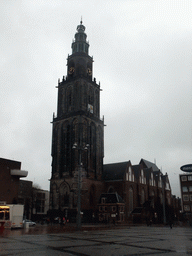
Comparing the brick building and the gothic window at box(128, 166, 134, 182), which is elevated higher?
the gothic window at box(128, 166, 134, 182)

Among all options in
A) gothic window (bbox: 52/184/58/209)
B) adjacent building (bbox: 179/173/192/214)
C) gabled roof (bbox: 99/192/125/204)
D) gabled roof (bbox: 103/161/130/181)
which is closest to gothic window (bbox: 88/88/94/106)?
gabled roof (bbox: 103/161/130/181)

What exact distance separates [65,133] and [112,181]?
1889 centimetres

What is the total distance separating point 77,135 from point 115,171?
17205 mm

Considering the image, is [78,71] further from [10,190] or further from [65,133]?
[10,190]

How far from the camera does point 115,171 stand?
75.1 m

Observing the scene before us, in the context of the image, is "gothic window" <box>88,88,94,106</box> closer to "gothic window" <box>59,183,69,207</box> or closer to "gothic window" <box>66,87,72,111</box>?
"gothic window" <box>66,87,72,111</box>

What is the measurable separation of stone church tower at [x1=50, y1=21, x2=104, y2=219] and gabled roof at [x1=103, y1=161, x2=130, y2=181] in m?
4.43

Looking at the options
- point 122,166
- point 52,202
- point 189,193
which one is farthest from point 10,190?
point 189,193

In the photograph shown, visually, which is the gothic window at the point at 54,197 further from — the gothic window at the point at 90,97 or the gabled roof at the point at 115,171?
the gothic window at the point at 90,97

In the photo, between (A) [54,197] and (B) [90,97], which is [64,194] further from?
(B) [90,97]

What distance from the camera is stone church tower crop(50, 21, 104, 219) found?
214 ft

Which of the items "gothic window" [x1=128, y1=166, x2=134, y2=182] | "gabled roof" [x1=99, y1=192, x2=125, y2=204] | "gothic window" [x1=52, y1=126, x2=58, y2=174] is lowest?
"gabled roof" [x1=99, y1=192, x2=125, y2=204]

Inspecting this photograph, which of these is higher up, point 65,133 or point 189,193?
point 65,133

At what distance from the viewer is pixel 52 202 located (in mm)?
67062
